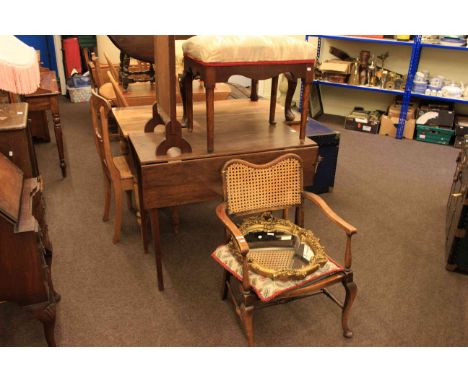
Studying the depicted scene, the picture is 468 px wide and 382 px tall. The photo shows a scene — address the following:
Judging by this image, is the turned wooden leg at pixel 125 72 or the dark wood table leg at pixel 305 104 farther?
the turned wooden leg at pixel 125 72

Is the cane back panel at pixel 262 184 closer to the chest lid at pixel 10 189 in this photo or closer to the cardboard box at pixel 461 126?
the chest lid at pixel 10 189

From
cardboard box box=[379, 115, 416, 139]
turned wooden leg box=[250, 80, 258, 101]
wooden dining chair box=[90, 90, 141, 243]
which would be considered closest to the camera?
wooden dining chair box=[90, 90, 141, 243]

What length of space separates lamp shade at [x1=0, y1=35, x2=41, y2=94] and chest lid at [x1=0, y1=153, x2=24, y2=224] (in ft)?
1.62

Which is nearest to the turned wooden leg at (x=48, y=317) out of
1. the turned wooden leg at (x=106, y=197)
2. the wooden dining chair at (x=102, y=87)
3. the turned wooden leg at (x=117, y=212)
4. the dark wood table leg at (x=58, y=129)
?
the turned wooden leg at (x=117, y=212)

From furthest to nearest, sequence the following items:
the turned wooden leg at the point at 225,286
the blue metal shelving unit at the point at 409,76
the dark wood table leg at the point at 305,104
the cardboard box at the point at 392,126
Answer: the cardboard box at the point at 392,126, the blue metal shelving unit at the point at 409,76, the turned wooden leg at the point at 225,286, the dark wood table leg at the point at 305,104

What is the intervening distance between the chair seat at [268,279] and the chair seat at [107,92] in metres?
2.28

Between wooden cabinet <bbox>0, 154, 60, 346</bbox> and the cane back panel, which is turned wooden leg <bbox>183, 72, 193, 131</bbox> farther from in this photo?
wooden cabinet <bbox>0, 154, 60, 346</bbox>

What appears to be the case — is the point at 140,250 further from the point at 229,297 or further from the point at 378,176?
the point at 378,176

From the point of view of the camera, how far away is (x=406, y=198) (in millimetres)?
3467

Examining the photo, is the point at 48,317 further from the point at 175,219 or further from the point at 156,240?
the point at 175,219

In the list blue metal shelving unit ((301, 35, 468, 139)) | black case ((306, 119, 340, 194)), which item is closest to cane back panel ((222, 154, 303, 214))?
black case ((306, 119, 340, 194))

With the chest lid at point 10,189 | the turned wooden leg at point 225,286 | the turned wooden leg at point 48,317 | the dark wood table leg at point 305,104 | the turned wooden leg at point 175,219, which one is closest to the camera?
the chest lid at point 10,189

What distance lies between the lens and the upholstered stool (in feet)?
5.91

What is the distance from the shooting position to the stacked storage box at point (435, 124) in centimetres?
456
